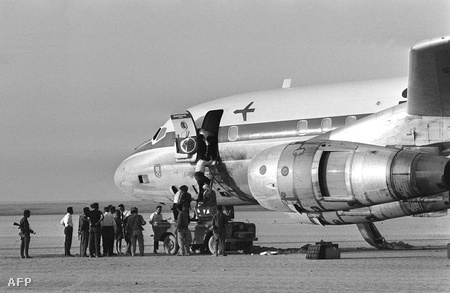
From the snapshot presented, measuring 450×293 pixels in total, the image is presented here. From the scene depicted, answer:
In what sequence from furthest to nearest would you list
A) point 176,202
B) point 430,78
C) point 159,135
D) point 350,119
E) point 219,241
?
point 159,135 → point 176,202 → point 219,241 → point 350,119 → point 430,78

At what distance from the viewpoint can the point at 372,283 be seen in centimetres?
1645

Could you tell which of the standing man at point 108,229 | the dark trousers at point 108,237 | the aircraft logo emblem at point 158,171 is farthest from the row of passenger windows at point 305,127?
the dark trousers at point 108,237

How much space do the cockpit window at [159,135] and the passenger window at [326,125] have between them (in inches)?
269

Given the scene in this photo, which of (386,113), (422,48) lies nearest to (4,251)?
(386,113)

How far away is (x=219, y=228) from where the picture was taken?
23.9 metres

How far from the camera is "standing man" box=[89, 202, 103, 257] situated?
25.0 m

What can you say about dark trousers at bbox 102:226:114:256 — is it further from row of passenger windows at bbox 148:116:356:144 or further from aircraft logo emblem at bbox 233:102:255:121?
aircraft logo emblem at bbox 233:102:255:121

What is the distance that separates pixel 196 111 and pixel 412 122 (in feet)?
31.1

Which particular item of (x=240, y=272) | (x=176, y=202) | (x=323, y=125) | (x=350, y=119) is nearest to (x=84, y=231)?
(x=176, y=202)

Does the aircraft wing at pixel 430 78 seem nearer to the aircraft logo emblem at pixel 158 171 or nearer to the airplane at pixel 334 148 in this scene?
the airplane at pixel 334 148

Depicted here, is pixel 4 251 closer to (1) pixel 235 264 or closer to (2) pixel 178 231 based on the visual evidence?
(2) pixel 178 231

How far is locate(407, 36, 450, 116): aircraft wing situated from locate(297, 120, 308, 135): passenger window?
4.40m

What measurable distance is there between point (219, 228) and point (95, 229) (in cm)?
396

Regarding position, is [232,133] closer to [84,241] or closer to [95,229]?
[95,229]
